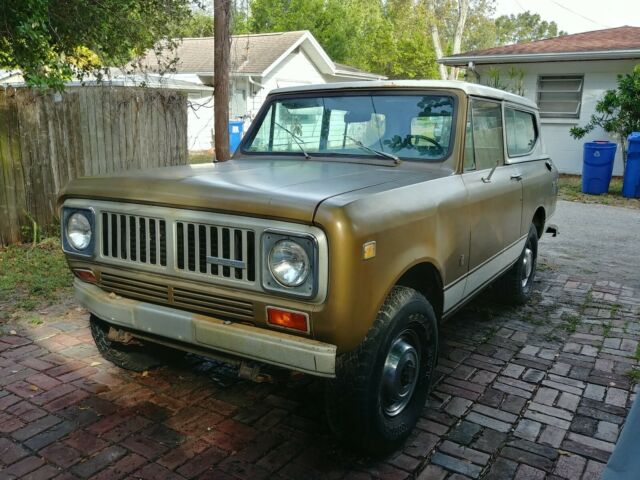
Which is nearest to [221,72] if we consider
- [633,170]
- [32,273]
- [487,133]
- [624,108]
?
[32,273]

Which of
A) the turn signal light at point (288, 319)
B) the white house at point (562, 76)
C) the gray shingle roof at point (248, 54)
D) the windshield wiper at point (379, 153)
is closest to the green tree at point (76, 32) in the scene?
the windshield wiper at point (379, 153)

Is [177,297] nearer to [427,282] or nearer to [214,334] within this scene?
[214,334]

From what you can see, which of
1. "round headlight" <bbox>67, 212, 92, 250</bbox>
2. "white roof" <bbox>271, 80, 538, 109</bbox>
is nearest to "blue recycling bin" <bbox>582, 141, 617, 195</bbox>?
"white roof" <bbox>271, 80, 538, 109</bbox>

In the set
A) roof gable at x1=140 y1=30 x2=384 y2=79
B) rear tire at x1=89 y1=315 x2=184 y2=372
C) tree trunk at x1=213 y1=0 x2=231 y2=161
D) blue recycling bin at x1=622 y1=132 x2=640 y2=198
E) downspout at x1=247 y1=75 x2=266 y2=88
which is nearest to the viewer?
rear tire at x1=89 y1=315 x2=184 y2=372

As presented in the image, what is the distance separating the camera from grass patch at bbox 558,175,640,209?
1203cm

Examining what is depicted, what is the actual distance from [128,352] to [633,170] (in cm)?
1202

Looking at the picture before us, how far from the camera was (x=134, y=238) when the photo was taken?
3.00 m

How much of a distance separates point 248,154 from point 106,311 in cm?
179

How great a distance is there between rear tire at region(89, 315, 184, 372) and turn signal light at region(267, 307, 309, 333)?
1.37 m

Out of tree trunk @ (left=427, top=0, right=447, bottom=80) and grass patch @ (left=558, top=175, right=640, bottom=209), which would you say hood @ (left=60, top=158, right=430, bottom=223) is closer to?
grass patch @ (left=558, top=175, right=640, bottom=209)

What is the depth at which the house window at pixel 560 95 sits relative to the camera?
1567 cm

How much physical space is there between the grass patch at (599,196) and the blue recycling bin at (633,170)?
0.62 ft

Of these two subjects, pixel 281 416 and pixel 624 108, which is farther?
pixel 624 108

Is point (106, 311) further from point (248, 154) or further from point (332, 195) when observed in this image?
point (248, 154)
